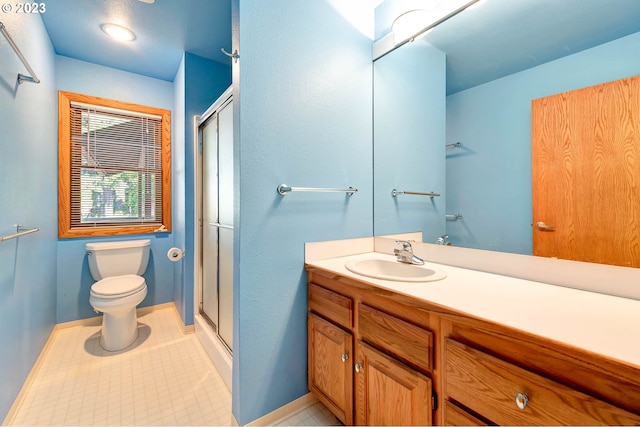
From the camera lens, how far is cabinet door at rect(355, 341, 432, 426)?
868 mm

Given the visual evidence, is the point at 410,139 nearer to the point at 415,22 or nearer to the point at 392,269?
the point at 415,22

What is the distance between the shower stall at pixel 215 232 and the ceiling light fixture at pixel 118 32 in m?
0.69

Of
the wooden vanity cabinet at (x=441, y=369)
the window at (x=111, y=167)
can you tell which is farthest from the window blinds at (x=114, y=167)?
the wooden vanity cabinet at (x=441, y=369)

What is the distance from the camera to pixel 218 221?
6.14 ft

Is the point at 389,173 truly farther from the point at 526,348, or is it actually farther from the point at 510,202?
the point at 526,348

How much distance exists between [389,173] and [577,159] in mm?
879

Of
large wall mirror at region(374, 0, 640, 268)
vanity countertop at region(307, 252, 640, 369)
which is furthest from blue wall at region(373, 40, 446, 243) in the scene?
vanity countertop at region(307, 252, 640, 369)

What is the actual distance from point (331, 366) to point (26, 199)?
6.50 ft

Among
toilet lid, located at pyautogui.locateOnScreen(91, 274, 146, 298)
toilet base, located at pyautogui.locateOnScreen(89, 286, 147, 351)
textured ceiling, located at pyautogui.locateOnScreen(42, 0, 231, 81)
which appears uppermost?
textured ceiling, located at pyautogui.locateOnScreen(42, 0, 231, 81)

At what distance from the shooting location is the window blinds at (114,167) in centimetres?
233

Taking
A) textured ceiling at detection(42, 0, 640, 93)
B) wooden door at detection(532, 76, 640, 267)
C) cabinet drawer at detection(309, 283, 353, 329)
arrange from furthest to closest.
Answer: cabinet drawer at detection(309, 283, 353, 329) < textured ceiling at detection(42, 0, 640, 93) < wooden door at detection(532, 76, 640, 267)

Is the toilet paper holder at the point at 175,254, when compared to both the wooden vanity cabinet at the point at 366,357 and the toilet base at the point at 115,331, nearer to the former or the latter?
the toilet base at the point at 115,331

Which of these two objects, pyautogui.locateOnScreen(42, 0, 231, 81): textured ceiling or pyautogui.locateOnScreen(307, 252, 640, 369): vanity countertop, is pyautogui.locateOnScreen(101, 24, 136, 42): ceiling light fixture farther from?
pyautogui.locateOnScreen(307, 252, 640, 369): vanity countertop

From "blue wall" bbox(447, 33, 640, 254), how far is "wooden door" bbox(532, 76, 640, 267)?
38mm
